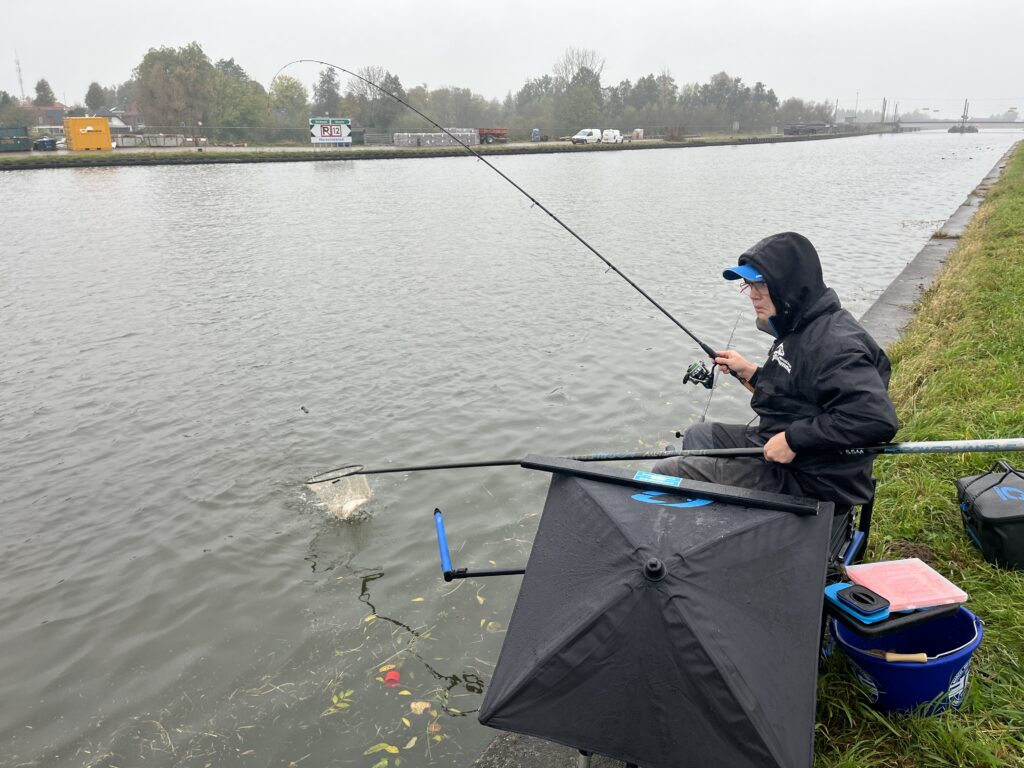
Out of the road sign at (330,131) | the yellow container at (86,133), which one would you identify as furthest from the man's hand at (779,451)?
the road sign at (330,131)

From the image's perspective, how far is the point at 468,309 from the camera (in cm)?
1216

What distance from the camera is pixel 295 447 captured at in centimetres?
728

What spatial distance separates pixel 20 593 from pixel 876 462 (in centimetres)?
607

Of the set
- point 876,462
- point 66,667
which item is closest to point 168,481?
point 66,667

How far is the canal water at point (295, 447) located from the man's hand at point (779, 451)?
212 centimetres

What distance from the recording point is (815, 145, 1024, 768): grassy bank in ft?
8.95

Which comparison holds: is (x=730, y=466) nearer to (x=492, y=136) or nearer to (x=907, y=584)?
(x=907, y=584)

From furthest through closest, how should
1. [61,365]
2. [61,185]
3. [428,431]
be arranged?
[61,185], [61,365], [428,431]

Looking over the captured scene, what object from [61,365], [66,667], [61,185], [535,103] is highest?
[535,103]

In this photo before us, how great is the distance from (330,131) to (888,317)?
62.2 m

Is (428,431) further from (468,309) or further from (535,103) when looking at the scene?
(535,103)

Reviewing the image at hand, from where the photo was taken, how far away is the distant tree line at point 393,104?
242 feet

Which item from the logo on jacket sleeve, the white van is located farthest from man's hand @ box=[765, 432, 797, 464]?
the white van

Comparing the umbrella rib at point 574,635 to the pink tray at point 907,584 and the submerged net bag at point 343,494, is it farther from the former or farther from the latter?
the submerged net bag at point 343,494
